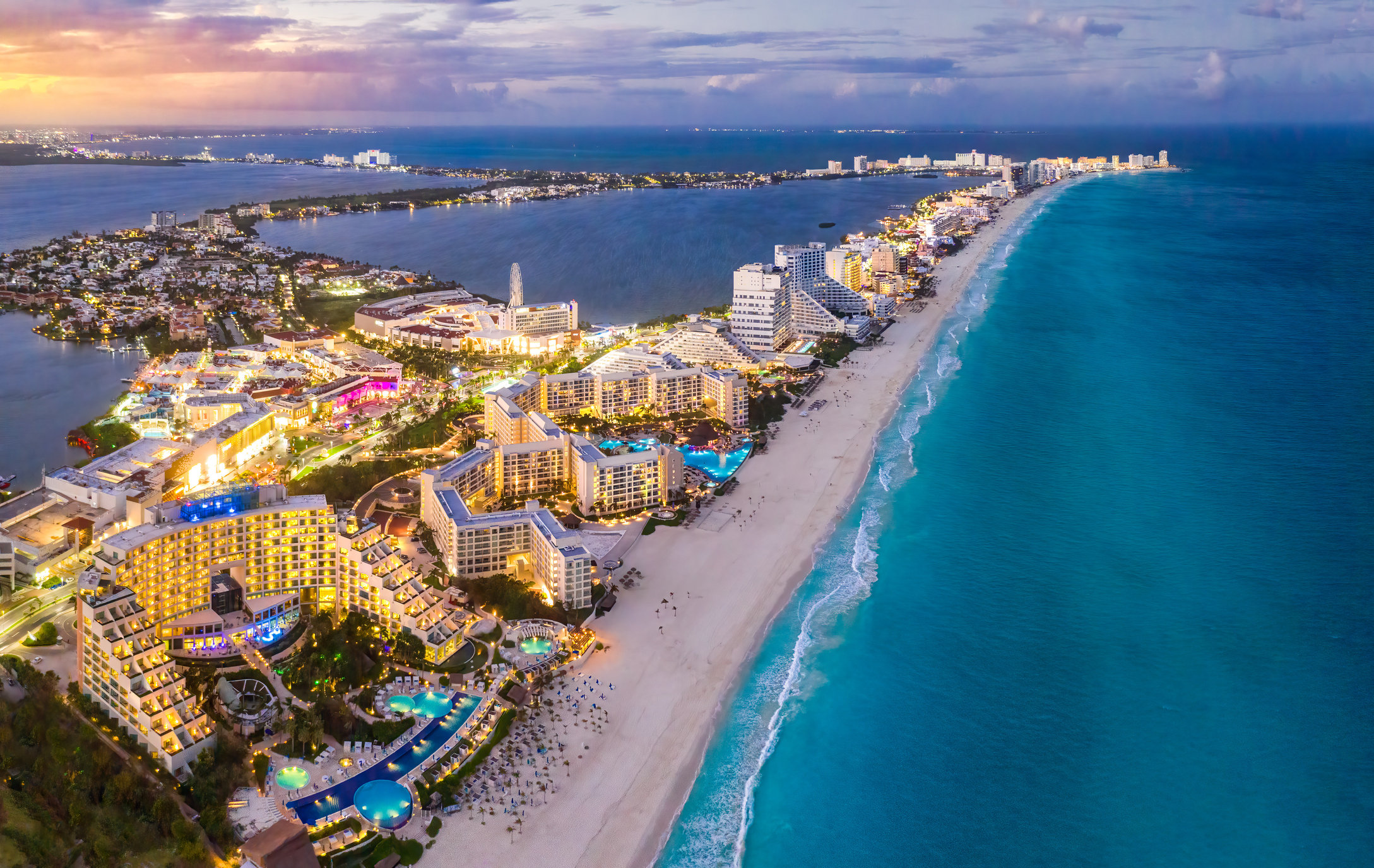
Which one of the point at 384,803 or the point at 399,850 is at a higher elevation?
the point at 384,803

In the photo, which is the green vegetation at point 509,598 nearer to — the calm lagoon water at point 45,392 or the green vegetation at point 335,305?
the calm lagoon water at point 45,392

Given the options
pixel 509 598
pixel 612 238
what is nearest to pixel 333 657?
pixel 509 598

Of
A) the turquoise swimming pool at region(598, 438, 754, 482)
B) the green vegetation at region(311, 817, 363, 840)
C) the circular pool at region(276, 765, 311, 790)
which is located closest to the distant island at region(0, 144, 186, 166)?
the turquoise swimming pool at region(598, 438, 754, 482)

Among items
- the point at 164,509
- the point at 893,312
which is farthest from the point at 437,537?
the point at 893,312

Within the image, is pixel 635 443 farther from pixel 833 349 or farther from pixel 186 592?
pixel 833 349

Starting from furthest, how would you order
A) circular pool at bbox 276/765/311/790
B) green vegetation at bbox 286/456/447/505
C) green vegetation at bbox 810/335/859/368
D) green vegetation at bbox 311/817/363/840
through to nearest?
green vegetation at bbox 810/335/859/368
green vegetation at bbox 286/456/447/505
circular pool at bbox 276/765/311/790
green vegetation at bbox 311/817/363/840

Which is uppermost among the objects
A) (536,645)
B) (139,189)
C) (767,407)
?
(139,189)

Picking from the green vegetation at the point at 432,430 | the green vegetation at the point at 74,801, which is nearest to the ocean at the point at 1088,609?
the green vegetation at the point at 74,801

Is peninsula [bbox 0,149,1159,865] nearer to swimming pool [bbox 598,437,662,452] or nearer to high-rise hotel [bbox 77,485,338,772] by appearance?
high-rise hotel [bbox 77,485,338,772]
